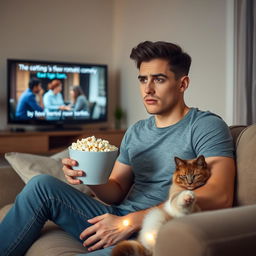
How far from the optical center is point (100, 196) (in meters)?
1.62

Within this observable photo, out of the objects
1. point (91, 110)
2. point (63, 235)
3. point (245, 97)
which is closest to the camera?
point (63, 235)

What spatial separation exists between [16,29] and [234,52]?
92.7 inches

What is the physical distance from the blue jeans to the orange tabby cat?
356 millimetres

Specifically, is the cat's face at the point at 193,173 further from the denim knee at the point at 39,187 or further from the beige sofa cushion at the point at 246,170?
the denim knee at the point at 39,187

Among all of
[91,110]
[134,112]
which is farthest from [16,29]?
[134,112]

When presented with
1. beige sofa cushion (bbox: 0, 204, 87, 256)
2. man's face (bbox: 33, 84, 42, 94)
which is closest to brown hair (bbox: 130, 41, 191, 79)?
beige sofa cushion (bbox: 0, 204, 87, 256)

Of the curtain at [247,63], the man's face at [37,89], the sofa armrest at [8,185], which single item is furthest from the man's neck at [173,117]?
the man's face at [37,89]

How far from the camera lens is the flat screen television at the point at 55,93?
163 inches

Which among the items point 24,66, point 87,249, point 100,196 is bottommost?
point 87,249

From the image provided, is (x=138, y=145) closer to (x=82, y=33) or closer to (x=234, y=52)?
(x=234, y=52)

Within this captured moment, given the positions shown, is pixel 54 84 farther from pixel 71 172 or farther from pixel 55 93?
pixel 71 172

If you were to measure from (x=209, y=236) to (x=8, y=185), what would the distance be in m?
1.50

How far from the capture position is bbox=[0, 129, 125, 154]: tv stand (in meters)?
3.92

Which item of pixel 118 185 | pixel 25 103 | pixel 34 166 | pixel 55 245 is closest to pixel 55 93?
pixel 25 103
